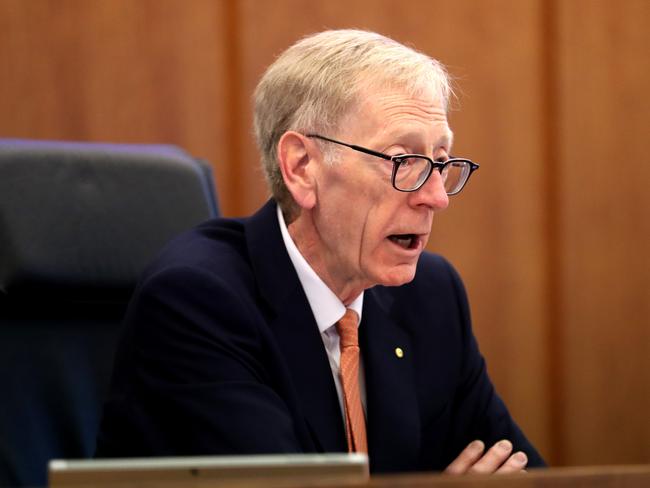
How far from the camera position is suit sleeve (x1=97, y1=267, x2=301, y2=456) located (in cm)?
133

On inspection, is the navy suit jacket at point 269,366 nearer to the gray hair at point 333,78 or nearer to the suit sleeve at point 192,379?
the suit sleeve at point 192,379

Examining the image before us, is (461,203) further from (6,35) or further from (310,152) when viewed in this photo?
(6,35)

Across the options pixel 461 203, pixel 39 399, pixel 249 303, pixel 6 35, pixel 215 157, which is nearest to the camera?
pixel 249 303

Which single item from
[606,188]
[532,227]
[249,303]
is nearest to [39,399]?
[249,303]

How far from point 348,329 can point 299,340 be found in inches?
4.4

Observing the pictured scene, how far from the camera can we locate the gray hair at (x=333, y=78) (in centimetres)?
158

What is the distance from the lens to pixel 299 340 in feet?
5.08

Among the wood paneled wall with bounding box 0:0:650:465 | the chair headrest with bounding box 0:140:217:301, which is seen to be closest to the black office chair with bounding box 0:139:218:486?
the chair headrest with bounding box 0:140:217:301

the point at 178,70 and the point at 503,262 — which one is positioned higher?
the point at 178,70

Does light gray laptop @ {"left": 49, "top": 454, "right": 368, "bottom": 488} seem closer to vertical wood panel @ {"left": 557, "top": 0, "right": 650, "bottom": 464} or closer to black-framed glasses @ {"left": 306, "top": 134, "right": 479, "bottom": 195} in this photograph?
black-framed glasses @ {"left": 306, "top": 134, "right": 479, "bottom": 195}

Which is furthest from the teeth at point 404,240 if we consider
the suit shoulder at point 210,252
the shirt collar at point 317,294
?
the suit shoulder at point 210,252

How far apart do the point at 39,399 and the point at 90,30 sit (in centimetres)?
99

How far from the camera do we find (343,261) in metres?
1.62

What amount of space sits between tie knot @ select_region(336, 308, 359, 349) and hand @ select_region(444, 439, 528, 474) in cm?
26
